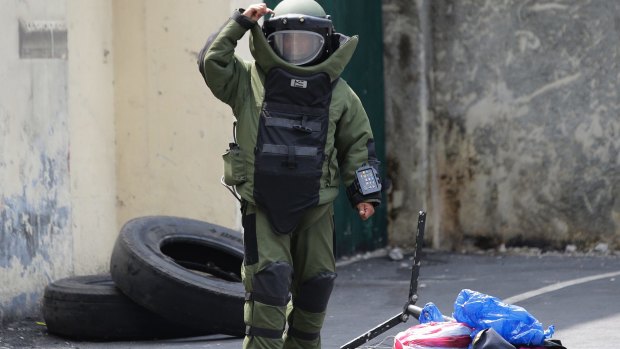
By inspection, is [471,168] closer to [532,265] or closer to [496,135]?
[496,135]

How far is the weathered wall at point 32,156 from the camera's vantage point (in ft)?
27.1

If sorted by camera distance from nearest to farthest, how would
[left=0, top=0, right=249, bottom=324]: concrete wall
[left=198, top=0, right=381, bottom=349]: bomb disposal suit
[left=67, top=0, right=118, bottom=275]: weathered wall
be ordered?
[left=198, top=0, right=381, bottom=349]: bomb disposal suit → [left=0, top=0, right=249, bottom=324]: concrete wall → [left=67, top=0, right=118, bottom=275]: weathered wall

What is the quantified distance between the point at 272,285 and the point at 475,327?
948 mm

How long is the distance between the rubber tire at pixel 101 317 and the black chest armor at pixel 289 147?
6.78 ft

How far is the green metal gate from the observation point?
38.3ft

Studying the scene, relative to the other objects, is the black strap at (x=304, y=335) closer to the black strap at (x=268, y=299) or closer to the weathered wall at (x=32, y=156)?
the black strap at (x=268, y=299)

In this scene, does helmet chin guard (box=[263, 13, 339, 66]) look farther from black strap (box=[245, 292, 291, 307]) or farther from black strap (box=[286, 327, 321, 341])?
black strap (box=[286, 327, 321, 341])

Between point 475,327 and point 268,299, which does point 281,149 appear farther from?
point 475,327

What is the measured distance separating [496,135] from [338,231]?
1.72m

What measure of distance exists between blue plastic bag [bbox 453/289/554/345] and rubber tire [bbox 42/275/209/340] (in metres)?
2.37

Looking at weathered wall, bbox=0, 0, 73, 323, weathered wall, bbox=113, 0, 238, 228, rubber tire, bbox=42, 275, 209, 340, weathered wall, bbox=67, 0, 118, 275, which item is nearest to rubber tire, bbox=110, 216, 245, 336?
rubber tire, bbox=42, 275, 209, 340

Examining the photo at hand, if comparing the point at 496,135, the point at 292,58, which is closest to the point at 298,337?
the point at 292,58

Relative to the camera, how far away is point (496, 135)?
11875 mm

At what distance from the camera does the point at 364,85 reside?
1190cm
